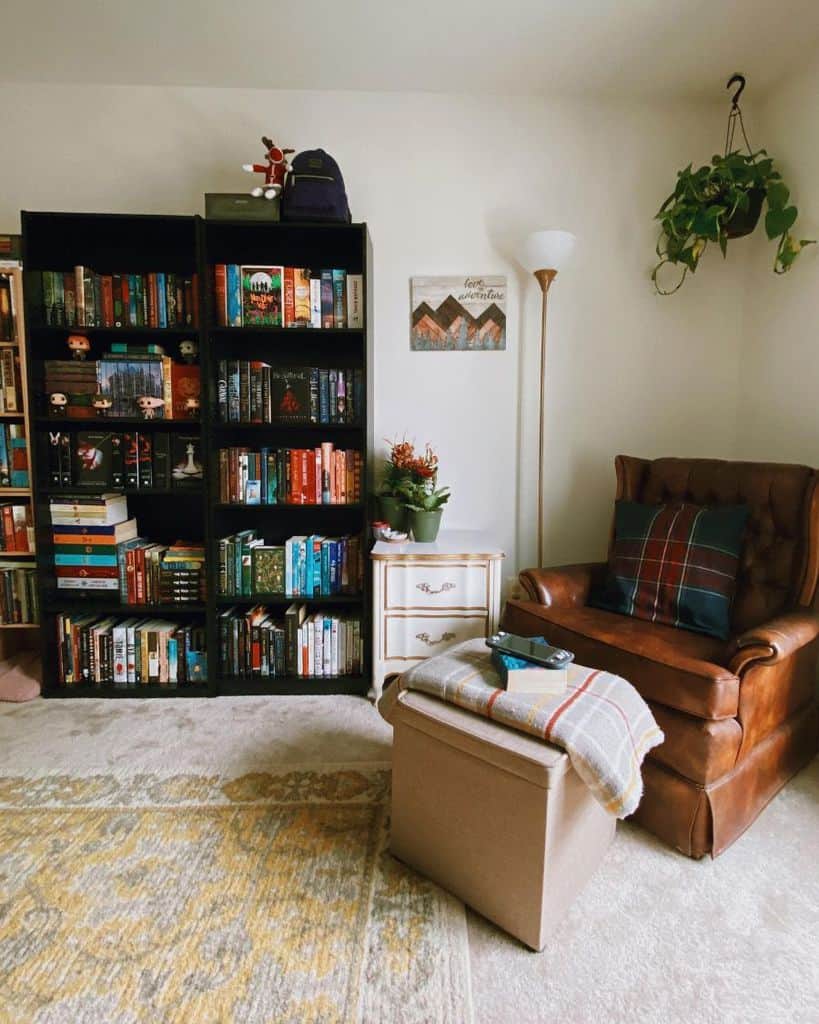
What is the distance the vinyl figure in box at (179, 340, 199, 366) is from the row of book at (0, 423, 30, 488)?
73 cm

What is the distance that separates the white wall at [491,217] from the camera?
240 cm

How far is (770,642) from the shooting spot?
4.66 feet

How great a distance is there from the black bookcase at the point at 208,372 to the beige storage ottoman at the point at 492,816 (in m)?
0.99

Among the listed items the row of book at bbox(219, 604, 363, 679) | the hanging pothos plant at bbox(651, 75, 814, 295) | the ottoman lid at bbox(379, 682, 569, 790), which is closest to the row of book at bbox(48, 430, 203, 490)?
the row of book at bbox(219, 604, 363, 679)

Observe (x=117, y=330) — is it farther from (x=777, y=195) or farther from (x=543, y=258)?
(x=777, y=195)

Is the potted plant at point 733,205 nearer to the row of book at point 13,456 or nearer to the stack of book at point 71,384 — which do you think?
the stack of book at point 71,384

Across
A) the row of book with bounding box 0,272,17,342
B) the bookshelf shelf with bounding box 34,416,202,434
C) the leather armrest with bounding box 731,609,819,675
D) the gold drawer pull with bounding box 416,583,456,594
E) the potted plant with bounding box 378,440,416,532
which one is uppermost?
the row of book with bounding box 0,272,17,342

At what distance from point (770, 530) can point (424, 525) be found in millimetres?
1259

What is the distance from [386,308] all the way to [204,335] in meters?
0.82

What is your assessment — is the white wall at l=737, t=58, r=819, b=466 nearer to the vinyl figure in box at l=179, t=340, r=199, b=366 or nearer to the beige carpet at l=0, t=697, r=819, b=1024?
the beige carpet at l=0, t=697, r=819, b=1024

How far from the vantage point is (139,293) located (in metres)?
2.19

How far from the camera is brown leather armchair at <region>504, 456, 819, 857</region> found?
55.9 inches

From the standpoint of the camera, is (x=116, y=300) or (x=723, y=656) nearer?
(x=723, y=656)

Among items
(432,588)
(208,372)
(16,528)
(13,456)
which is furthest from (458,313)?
(16,528)
